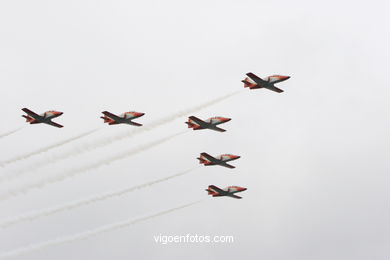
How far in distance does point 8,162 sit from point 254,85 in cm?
3681

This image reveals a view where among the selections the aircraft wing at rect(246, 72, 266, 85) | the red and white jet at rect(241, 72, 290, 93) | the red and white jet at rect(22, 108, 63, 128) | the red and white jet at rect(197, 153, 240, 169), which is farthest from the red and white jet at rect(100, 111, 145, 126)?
the aircraft wing at rect(246, 72, 266, 85)

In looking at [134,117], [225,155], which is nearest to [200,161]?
[225,155]

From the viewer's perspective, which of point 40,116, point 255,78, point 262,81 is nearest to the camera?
point 255,78

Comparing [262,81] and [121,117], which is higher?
[262,81]

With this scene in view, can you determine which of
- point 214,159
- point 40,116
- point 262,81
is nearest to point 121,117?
point 40,116

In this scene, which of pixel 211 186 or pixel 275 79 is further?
pixel 211 186

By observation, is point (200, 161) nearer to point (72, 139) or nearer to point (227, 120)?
point (227, 120)

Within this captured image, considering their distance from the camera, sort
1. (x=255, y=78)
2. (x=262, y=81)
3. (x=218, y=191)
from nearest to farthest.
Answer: (x=255, y=78) < (x=262, y=81) < (x=218, y=191)

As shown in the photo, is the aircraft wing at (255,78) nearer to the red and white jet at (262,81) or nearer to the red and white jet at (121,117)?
the red and white jet at (262,81)

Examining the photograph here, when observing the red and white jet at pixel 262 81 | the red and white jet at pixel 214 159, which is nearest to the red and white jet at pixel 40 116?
the red and white jet at pixel 214 159

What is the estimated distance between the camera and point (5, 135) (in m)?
134

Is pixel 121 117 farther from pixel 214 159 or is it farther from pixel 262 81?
pixel 262 81

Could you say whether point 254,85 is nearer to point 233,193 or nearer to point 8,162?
Result: point 233,193

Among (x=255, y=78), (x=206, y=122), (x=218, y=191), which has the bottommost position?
(x=218, y=191)
